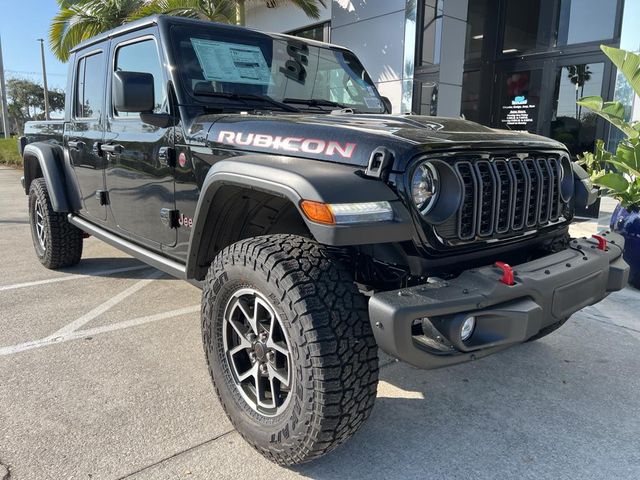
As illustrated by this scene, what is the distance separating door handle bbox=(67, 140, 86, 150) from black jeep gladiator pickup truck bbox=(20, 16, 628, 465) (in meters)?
0.74

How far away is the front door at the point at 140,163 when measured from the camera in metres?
3.00

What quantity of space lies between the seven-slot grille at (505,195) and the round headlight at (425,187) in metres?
0.11

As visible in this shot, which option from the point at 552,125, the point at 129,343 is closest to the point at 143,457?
the point at 129,343

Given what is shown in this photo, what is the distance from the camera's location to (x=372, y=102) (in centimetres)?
368

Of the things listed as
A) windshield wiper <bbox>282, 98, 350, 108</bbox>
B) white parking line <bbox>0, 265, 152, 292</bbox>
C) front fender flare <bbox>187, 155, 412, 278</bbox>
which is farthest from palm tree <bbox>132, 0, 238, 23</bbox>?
front fender flare <bbox>187, 155, 412, 278</bbox>

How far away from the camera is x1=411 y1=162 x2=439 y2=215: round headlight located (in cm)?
200

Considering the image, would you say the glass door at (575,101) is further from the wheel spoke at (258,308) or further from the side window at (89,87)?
the wheel spoke at (258,308)

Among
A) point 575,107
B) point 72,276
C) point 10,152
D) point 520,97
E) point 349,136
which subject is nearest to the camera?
point 349,136

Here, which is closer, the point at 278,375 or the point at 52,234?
the point at 278,375

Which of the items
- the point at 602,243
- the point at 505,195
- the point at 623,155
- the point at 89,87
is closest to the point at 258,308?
the point at 505,195

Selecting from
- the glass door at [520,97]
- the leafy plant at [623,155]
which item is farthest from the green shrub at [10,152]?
the leafy plant at [623,155]

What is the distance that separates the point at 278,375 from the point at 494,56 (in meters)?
9.11

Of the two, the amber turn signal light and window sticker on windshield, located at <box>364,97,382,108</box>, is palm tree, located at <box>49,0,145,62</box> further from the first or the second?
the amber turn signal light

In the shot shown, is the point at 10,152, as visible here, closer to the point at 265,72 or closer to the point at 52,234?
the point at 52,234
